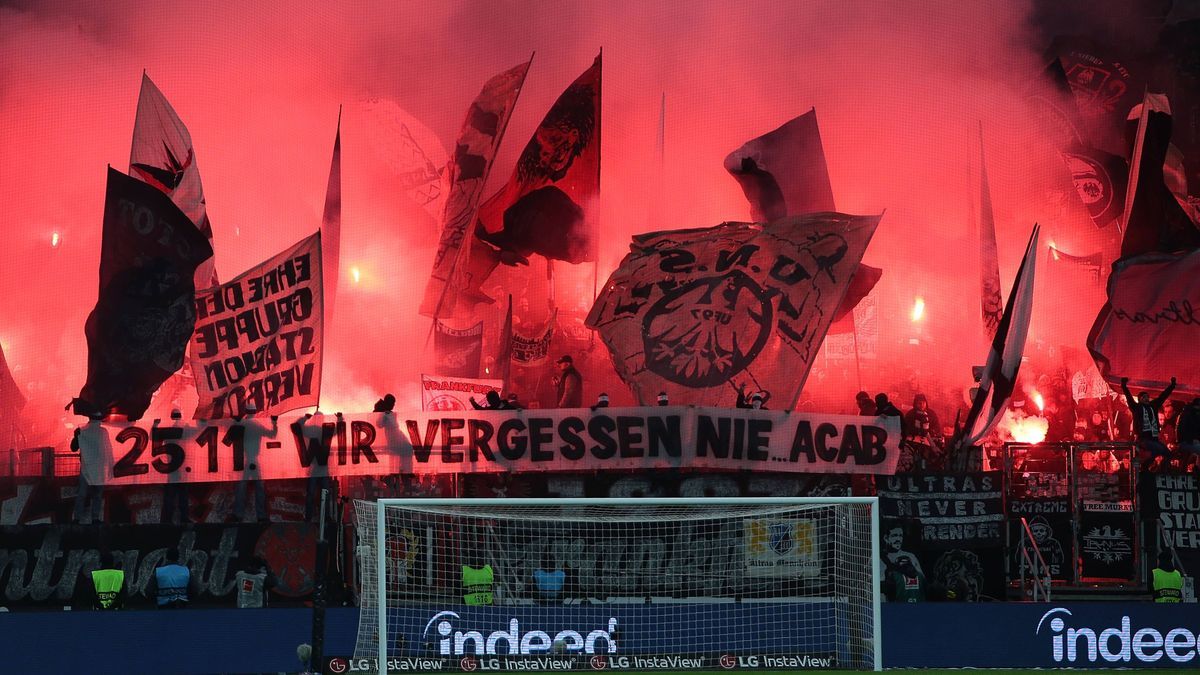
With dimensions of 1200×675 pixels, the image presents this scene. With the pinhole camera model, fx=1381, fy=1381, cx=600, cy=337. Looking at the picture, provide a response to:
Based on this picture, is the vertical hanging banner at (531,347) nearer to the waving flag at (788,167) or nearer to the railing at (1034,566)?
the waving flag at (788,167)

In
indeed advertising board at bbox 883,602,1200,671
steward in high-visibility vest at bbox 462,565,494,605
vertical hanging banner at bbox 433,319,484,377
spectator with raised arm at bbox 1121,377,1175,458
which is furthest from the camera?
vertical hanging banner at bbox 433,319,484,377

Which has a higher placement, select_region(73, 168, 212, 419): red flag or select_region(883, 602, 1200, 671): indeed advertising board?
select_region(73, 168, 212, 419): red flag

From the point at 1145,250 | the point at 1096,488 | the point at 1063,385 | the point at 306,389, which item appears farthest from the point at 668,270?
the point at 1063,385

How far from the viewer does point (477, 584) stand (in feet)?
57.5

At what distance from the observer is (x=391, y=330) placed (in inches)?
1179

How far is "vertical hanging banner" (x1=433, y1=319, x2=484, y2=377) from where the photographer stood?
28828 mm

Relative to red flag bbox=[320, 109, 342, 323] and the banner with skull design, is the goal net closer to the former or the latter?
the banner with skull design

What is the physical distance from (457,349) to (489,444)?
7.65 meters

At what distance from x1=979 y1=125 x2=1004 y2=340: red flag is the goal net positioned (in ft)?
44.3

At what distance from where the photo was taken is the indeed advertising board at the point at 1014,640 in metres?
17.2

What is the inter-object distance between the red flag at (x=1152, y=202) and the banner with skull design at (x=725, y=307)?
754cm

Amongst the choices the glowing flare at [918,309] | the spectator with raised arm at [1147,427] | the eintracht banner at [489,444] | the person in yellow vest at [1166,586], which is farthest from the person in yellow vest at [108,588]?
the glowing flare at [918,309]

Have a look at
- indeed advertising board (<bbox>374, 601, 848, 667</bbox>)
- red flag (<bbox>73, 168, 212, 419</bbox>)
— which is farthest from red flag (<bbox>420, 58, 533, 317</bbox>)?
indeed advertising board (<bbox>374, 601, 848, 667</bbox>)

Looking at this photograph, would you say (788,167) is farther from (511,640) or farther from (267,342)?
(511,640)
